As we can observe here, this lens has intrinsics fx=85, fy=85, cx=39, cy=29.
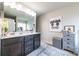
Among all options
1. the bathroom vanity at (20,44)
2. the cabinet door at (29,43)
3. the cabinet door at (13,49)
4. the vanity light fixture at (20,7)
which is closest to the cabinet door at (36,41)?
the bathroom vanity at (20,44)

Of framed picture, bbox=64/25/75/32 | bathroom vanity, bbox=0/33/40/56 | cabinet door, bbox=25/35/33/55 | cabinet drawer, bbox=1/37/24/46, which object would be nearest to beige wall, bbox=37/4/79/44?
framed picture, bbox=64/25/75/32

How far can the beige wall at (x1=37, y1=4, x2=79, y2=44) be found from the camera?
5.55ft

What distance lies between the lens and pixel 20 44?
1.85m

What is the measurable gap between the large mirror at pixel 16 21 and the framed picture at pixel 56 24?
395mm

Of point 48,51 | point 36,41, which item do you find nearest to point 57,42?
point 48,51

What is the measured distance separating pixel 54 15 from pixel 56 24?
191 millimetres

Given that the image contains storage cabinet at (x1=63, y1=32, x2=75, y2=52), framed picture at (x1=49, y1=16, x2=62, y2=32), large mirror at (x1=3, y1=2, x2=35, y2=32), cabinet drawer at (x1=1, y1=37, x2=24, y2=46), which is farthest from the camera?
storage cabinet at (x1=63, y1=32, x2=75, y2=52)

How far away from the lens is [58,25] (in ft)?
5.75

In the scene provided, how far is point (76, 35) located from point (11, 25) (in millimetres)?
1362

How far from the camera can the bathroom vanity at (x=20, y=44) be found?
59.9 inches

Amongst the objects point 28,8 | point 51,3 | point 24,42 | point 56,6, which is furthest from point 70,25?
point 24,42

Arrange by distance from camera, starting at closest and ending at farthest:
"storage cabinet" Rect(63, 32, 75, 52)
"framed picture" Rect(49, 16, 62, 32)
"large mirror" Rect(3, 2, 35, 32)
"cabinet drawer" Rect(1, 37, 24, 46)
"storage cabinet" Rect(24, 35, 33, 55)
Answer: "cabinet drawer" Rect(1, 37, 24, 46)
"large mirror" Rect(3, 2, 35, 32)
"framed picture" Rect(49, 16, 62, 32)
"storage cabinet" Rect(63, 32, 75, 52)
"storage cabinet" Rect(24, 35, 33, 55)

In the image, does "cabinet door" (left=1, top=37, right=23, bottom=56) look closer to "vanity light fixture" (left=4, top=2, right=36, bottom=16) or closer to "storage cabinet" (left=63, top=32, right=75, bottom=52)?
"vanity light fixture" (left=4, top=2, right=36, bottom=16)

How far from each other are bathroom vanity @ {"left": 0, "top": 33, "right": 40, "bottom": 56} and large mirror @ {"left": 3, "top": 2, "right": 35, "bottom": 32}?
19 cm
